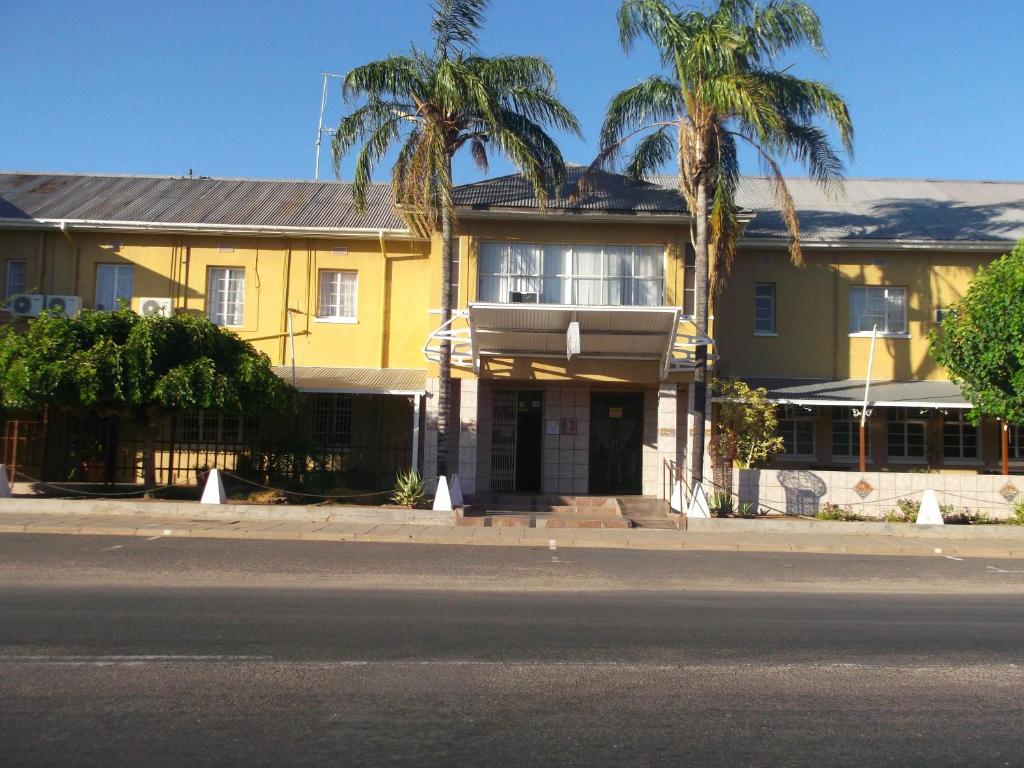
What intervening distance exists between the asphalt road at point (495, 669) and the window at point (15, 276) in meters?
13.2

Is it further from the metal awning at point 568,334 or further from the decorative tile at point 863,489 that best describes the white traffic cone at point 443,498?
the decorative tile at point 863,489

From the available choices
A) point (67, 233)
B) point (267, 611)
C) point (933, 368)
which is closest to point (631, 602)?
point (267, 611)

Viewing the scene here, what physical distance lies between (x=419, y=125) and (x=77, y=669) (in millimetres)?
14494

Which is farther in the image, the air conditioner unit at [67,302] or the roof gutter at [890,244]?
the roof gutter at [890,244]

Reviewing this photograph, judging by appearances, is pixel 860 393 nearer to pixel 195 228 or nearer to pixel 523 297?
pixel 523 297

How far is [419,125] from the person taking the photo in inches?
745

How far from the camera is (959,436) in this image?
74.8ft

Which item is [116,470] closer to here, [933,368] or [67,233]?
[67,233]

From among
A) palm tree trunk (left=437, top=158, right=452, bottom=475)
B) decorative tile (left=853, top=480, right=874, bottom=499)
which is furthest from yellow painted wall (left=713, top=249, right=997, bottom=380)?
palm tree trunk (left=437, top=158, right=452, bottom=475)

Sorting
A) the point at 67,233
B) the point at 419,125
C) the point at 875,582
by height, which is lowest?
the point at 875,582

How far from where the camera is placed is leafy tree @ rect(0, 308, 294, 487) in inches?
664

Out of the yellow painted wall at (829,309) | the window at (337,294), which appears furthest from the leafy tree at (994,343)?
the window at (337,294)

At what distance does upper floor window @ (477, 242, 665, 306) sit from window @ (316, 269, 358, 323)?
366cm

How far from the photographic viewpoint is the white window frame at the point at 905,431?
74.3ft
